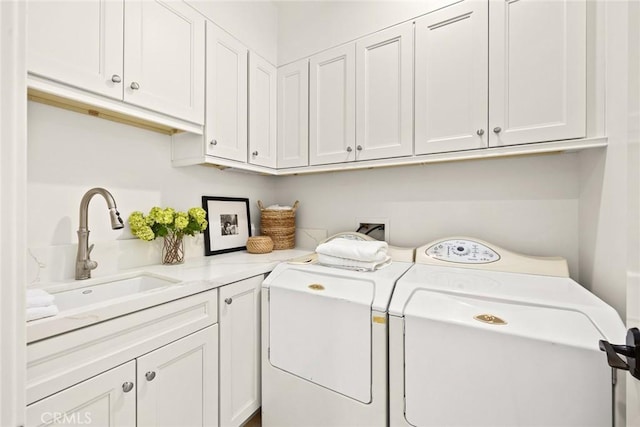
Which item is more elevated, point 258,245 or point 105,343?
point 258,245

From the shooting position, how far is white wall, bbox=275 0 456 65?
66.5 inches

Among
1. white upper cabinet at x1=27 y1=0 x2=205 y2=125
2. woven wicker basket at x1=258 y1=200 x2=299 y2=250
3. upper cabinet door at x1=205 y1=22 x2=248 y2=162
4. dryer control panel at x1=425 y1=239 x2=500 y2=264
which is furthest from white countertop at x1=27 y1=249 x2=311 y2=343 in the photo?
dryer control panel at x1=425 y1=239 x2=500 y2=264

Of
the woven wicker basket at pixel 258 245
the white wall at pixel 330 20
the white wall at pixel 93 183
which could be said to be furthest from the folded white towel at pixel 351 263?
the white wall at pixel 330 20

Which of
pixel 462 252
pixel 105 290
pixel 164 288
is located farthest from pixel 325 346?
pixel 105 290

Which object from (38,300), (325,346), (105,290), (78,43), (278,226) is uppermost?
(78,43)

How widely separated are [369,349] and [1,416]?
108cm

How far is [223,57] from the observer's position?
1.72 metres

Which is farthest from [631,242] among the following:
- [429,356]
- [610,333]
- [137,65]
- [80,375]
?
[137,65]

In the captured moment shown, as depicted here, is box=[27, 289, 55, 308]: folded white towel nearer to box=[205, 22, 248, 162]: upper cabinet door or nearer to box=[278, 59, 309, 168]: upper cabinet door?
box=[205, 22, 248, 162]: upper cabinet door

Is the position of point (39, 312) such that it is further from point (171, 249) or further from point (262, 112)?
point (262, 112)

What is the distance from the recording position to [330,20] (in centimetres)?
197

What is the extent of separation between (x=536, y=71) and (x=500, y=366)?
1351 millimetres

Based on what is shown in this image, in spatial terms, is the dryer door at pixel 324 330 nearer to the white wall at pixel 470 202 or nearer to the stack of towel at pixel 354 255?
the stack of towel at pixel 354 255

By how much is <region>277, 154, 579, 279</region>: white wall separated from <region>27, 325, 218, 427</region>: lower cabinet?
132cm
